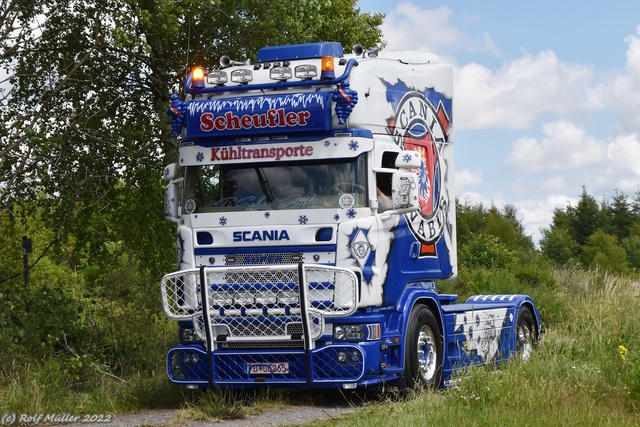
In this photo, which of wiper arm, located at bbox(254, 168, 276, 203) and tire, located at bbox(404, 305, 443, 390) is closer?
wiper arm, located at bbox(254, 168, 276, 203)

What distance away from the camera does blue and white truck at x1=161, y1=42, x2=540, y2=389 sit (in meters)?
11.6

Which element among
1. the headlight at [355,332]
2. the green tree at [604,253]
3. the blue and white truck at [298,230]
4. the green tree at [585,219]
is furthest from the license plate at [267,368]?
the green tree at [585,219]

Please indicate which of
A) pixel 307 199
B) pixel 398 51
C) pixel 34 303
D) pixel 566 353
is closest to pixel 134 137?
pixel 34 303

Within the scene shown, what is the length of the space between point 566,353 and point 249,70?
216 inches

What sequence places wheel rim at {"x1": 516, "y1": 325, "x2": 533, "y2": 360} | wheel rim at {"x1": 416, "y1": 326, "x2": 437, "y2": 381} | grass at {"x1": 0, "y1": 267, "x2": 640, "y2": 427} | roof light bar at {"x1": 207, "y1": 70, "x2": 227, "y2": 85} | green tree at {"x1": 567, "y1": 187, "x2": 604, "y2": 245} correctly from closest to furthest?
grass at {"x1": 0, "y1": 267, "x2": 640, "y2": 427}
roof light bar at {"x1": 207, "y1": 70, "x2": 227, "y2": 85}
wheel rim at {"x1": 416, "y1": 326, "x2": 437, "y2": 381}
wheel rim at {"x1": 516, "y1": 325, "x2": 533, "y2": 360}
green tree at {"x1": 567, "y1": 187, "x2": 604, "y2": 245}

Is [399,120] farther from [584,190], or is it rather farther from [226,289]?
[584,190]

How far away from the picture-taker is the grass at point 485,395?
30.8ft

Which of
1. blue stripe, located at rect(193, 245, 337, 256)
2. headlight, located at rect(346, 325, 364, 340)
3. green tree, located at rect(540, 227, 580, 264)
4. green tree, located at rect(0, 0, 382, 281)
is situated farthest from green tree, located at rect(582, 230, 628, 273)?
blue stripe, located at rect(193, 245, 337, 256)

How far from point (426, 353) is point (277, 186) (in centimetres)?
303

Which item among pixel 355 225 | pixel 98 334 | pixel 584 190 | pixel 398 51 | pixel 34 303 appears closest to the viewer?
pixel 355 225

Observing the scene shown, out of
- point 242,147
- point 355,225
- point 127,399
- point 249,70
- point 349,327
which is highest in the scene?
point 249,70

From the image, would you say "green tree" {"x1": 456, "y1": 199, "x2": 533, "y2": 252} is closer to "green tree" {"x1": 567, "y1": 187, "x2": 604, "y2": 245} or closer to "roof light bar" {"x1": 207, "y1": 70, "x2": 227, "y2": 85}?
"green tree" {"x1": 567, "y1": 187, "x2": 604, "y2": 245}

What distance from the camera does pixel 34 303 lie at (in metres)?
15.6

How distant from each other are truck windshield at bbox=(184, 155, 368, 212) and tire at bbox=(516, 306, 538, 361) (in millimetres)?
5324
